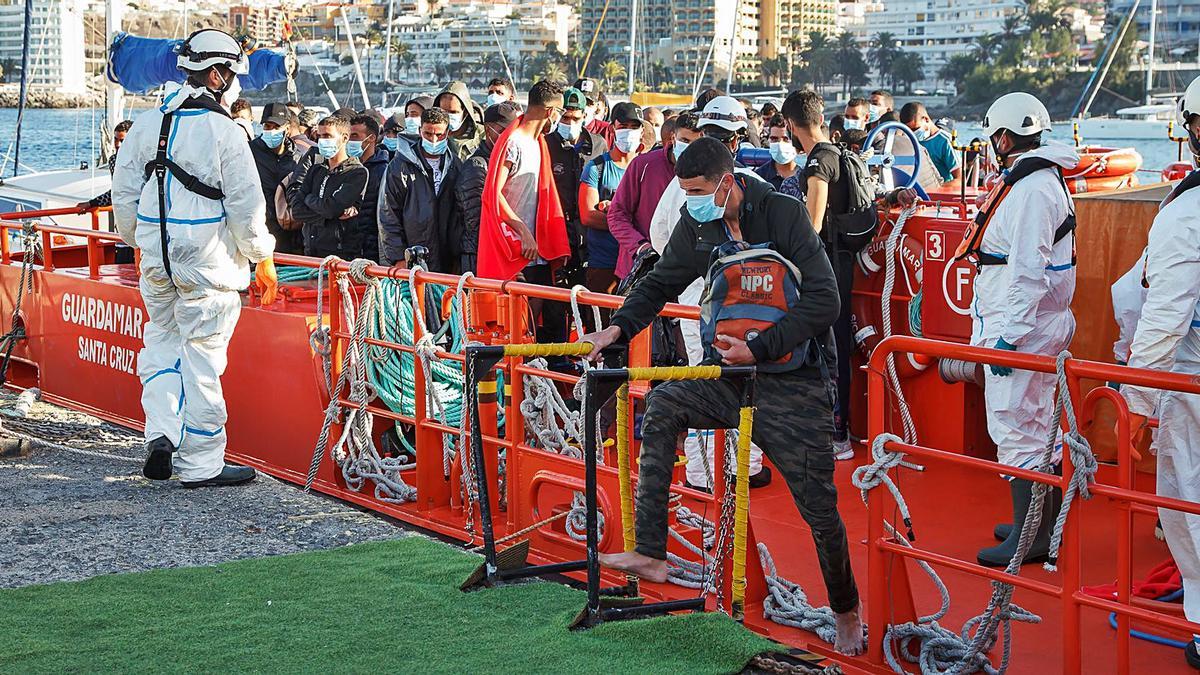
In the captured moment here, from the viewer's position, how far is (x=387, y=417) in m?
6.81

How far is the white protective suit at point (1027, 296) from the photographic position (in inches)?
209

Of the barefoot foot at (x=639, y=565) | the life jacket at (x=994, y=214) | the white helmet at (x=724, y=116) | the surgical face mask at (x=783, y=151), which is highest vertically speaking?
the white helmet at (x=724, y=116)

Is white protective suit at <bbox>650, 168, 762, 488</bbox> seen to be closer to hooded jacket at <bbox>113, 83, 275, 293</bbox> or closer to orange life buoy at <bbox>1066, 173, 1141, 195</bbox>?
hooded jacket at <bbox>113, 83, 275, 293</bbox>

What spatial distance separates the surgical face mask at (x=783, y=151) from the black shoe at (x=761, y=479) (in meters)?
1.75

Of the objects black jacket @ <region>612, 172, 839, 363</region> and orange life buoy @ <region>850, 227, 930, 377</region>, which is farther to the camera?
orange life buoy @ <region>850, 227, 930, 377</region>

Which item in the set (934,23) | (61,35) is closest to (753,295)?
(61,35)

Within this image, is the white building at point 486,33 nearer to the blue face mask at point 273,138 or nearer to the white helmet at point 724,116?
the blue face mask at point 273,138

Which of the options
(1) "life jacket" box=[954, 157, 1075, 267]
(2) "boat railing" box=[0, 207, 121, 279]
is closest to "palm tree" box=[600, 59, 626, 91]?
(2) "boat railing" box=[0, 207, 121, 279]

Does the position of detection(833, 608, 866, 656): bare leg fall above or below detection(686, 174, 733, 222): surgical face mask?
below

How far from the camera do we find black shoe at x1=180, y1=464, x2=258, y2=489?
718 cm

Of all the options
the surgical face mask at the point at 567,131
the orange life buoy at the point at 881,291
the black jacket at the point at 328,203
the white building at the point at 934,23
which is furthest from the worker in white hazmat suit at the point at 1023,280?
the white building at the point at 934,23

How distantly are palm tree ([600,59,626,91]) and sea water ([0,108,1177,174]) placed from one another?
2149 cm

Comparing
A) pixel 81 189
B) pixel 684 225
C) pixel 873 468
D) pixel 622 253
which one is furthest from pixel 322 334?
pixel 81 189

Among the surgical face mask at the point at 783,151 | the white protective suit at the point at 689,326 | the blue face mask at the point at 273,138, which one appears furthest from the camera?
the blue face mask at the point at 273,138
